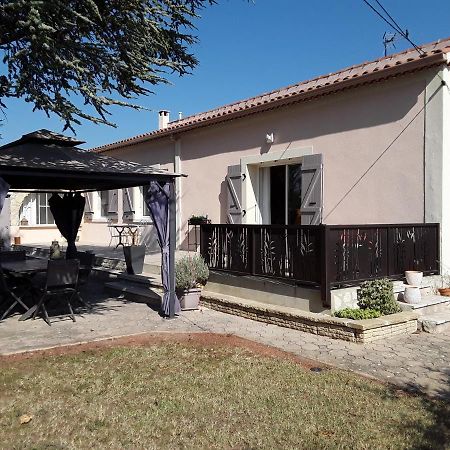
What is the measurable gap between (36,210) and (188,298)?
1311 centimetres

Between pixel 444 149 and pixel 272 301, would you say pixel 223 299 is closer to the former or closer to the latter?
pixel 272 301

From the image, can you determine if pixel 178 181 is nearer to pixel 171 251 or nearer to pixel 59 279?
pixel 171 251

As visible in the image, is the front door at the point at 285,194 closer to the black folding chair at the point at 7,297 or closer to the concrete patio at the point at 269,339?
the concrete patio at the point at 269,339

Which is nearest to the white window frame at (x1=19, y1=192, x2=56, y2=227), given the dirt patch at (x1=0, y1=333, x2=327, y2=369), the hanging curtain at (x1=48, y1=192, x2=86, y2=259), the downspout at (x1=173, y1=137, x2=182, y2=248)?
the hanging curtain at (x1=48, y1=192, x2=86, y2=259)

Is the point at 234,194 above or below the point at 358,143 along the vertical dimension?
below

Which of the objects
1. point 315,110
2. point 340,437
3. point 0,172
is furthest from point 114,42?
point 340,437

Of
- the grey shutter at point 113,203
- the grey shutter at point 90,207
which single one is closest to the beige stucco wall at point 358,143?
the grey shutter at point 113,203

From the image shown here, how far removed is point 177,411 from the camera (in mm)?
3682

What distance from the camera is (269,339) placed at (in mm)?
6004

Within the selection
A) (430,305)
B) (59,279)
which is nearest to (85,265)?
(59,279)

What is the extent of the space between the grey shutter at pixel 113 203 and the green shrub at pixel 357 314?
1049cm

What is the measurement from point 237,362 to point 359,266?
100 inches

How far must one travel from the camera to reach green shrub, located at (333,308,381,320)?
597cm

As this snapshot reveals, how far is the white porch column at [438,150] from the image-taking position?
23.5ft
